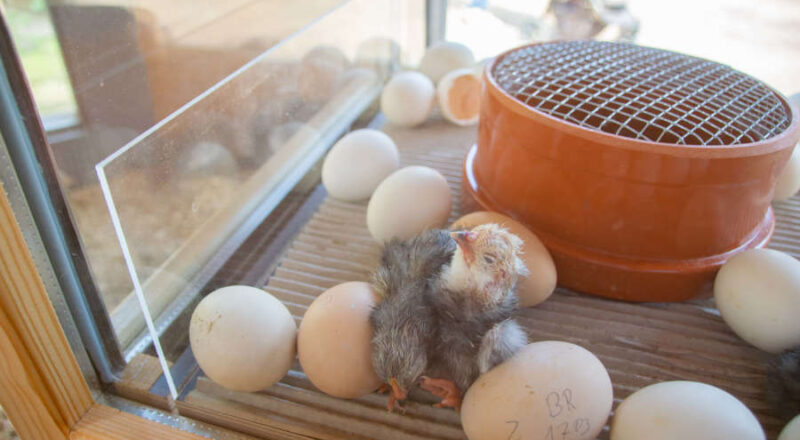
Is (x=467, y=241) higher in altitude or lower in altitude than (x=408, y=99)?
higher

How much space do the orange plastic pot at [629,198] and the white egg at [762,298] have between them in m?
0.08

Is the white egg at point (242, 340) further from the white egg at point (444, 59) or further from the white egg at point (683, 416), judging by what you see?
the white egg at point (444, 59)

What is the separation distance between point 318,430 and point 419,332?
0.24 m

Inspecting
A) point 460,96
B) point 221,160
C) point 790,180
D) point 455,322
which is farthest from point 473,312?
point 460,96

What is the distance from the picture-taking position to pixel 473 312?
0.88 meters

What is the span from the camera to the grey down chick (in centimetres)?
84

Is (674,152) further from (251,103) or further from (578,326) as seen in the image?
(251,103)

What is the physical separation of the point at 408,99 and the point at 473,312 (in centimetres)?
115

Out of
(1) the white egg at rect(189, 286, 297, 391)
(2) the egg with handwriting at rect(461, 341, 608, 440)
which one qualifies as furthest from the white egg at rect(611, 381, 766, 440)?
(1) the white egg at rect(189, 286, 297, 391)

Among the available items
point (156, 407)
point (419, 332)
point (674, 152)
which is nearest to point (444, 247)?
point (419, 332)

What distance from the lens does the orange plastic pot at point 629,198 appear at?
99 centimetres

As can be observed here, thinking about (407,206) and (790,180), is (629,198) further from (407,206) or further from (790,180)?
(790,180)

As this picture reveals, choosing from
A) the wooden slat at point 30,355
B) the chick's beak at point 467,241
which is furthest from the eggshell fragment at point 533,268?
the wooden slat at point 30,355

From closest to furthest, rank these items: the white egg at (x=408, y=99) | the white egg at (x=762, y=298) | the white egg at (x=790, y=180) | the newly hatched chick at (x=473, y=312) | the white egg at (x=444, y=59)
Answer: the newly hatched chick at (x=473, y=312), the white egg at (x=762, y=298), the white egg at (x=790, y=180), the white egg at (x=408, y=99), the white egg at (x=444, y=59)
